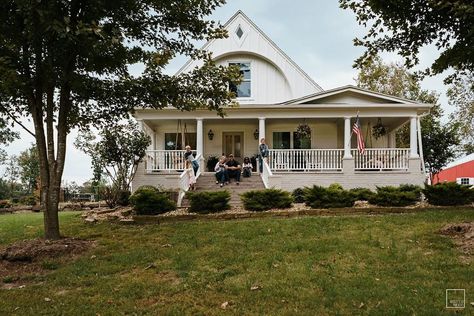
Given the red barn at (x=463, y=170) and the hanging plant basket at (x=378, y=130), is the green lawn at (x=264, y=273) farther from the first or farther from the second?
the red barn at (x=463, y=170)

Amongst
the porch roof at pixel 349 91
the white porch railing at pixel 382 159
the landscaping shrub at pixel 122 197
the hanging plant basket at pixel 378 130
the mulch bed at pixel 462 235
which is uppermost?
the porch roof at pixel 349 91

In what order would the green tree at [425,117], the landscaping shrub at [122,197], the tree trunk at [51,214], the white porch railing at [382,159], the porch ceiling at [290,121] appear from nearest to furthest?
1. the tree trunk at [51,214]
2. the landscaping shrub at [122,197]
3. the white porch railing at [382,159]
4. the porch ceiling at [290,121]
5. the green tree at [425,117]

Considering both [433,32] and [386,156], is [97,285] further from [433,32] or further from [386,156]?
[386,156]

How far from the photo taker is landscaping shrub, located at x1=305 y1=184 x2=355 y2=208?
10188 mm

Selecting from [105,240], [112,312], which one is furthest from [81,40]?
[112,312]

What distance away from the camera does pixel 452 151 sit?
21531 mm

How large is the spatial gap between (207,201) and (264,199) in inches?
57.8

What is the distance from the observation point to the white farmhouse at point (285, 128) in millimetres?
14651

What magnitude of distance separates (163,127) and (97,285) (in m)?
13.8

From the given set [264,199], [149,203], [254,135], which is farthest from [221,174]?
[254,135]

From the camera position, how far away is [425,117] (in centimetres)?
2314

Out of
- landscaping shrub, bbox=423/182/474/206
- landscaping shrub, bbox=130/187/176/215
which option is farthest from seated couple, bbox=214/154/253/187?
landscaping shrub, bbox=423/182/474/206

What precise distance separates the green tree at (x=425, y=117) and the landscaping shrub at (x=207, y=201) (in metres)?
14.5

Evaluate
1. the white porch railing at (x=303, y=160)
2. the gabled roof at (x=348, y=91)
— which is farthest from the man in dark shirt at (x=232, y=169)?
the gabled roof at (x=348, y=91)
